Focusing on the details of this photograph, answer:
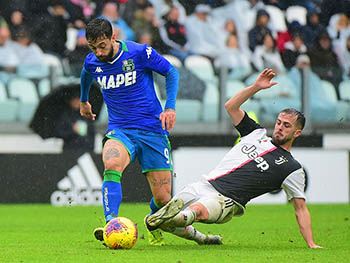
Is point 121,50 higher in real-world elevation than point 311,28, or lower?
higher

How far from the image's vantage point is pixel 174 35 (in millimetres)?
14766

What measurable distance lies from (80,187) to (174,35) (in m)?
3.60

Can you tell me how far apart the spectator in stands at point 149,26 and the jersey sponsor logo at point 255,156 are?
7.80 metres

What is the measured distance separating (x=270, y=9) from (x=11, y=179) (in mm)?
5891

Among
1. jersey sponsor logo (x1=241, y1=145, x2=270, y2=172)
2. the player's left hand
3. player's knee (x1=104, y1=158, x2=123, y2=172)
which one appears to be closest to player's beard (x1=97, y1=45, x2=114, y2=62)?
the player's left hand

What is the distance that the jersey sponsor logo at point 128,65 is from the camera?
23.4ft

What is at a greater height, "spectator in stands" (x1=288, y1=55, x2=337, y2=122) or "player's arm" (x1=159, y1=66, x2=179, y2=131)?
"player's arm" (x1=159, y1=66, x2=179, y2=131)

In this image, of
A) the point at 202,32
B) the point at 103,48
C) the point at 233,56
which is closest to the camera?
the point at 103,48

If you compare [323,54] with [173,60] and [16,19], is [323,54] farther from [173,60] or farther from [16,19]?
[16,19]

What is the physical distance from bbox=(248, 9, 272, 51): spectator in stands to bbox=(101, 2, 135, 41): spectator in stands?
7.33ft

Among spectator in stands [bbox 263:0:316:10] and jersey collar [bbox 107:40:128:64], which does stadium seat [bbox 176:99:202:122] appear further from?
jersey collar [bbox 107:40:128:64]

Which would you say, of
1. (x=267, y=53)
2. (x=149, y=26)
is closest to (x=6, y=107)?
(x=149, y=26)

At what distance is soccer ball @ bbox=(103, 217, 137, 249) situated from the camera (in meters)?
6.32

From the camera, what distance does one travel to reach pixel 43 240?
761 centimetres
